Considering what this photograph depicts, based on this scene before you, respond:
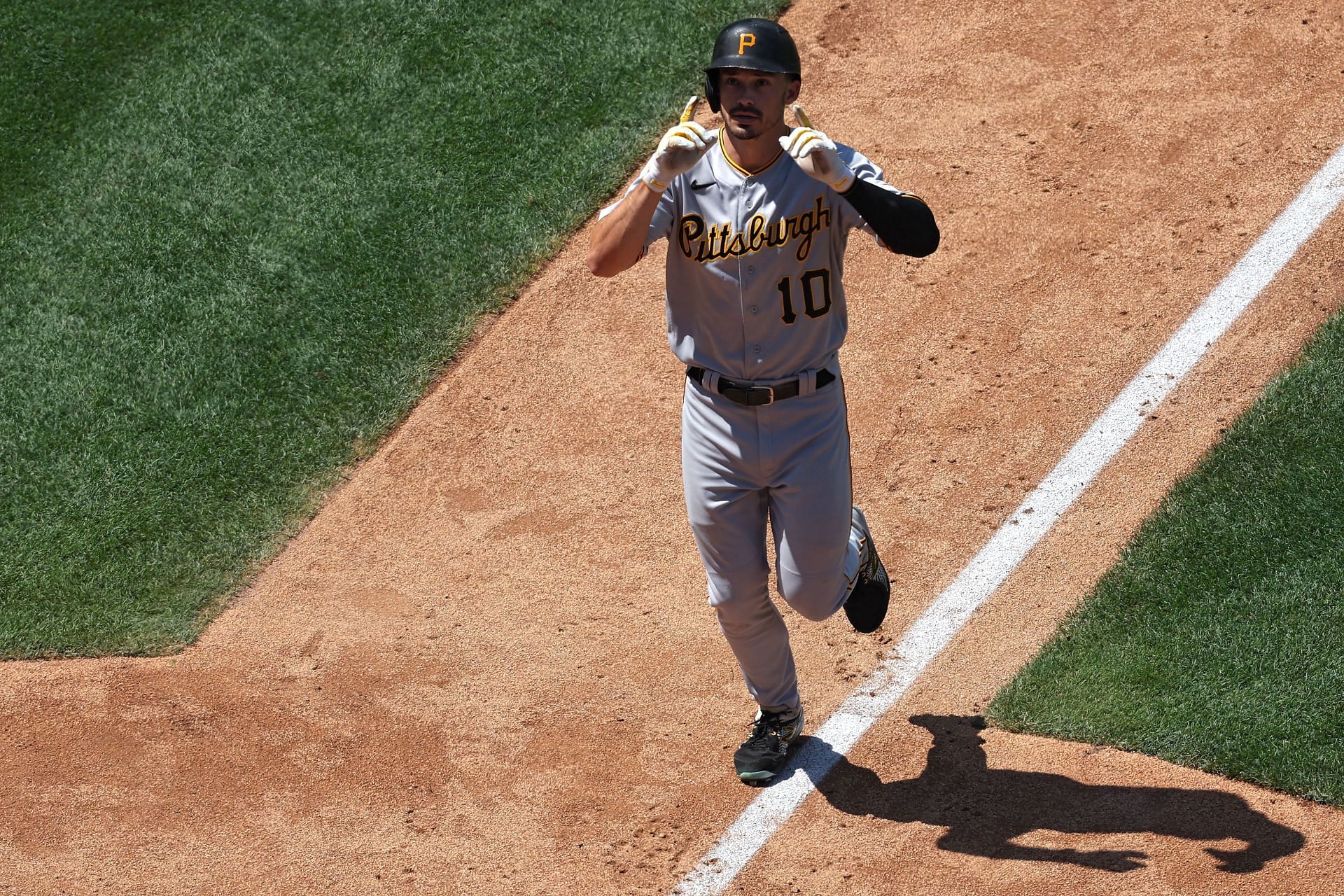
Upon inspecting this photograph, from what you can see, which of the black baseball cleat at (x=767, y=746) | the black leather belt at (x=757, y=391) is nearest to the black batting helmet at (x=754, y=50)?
the black leather belt at (x=757, y=391)

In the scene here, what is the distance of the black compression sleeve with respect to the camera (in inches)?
164

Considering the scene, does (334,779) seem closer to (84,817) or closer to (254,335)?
(84,817)

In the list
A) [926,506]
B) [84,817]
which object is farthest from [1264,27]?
[84,817]

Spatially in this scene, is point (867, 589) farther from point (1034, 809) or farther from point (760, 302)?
point (760, 302)

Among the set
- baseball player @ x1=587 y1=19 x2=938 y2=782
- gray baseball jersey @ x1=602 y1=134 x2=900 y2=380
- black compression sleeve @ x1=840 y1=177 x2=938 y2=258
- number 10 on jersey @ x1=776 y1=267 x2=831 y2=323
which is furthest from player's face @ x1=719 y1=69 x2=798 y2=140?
number 10 on jersey @ x1=776 y1=267 x2=831 y2=323

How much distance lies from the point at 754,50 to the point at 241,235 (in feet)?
14.3

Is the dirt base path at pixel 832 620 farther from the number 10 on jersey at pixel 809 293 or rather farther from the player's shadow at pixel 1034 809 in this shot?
the number 10 on jersey at pixel 809 293

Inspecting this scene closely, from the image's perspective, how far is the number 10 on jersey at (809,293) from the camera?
4.38m

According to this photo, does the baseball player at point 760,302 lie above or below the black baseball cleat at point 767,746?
above

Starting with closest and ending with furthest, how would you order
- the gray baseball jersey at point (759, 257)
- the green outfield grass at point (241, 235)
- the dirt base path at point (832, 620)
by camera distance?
the gray baseball jersey at point (759, 257), the dirt base path at point (832, 620), the green outfield grass at point (241, 235)

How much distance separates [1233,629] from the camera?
512cm

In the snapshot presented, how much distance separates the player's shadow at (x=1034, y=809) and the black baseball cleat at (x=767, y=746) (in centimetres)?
16

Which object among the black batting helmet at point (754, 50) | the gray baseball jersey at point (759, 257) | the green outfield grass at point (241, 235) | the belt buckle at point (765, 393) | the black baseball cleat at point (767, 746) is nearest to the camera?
the black batting helmet at point (754, 50)

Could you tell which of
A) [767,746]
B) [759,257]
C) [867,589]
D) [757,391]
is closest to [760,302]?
[759,257]
